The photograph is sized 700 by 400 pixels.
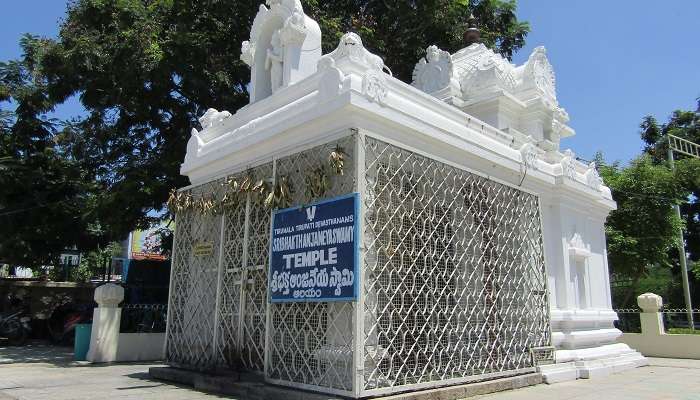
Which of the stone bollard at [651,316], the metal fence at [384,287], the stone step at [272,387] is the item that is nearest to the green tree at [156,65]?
the metal fence at [384,287]

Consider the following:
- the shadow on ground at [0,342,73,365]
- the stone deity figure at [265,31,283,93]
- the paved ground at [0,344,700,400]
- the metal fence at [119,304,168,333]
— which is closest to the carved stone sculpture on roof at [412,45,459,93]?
the stone deity figure at [265,31,283,93]

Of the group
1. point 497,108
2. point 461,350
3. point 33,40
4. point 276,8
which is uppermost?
point 33,40

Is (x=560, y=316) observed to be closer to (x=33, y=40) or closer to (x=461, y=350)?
(x=461, y=350)

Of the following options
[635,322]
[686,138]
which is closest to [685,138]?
[686,138]

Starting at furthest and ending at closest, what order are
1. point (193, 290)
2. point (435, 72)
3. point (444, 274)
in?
point (435, 72)
point (193, 290)
point (444, 274)

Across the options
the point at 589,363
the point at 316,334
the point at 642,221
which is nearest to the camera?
the point at 316,334

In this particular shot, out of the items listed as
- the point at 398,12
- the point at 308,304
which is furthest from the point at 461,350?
the point at 398,12

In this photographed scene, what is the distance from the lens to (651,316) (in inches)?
574

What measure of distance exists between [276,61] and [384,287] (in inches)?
187

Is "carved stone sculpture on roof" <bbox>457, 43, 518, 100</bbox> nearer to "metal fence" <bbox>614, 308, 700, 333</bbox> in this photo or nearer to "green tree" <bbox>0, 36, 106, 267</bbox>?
"metal fence" <bbox>614, 308, 700, 333</bbox>

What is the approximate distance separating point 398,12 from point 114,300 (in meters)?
10.6

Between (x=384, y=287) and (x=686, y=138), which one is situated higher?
(x=686, y=138)

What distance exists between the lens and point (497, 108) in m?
11.0

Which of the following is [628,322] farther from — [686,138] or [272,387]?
[686,138]
